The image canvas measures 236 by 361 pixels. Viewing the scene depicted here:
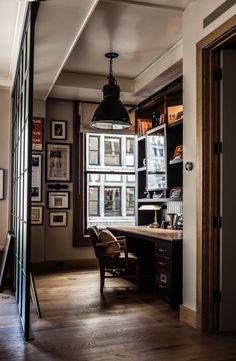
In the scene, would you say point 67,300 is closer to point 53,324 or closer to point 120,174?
point 53,324

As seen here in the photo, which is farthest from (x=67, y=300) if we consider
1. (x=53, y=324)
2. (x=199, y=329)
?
(x=199, y=329)

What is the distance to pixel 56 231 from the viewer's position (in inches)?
269

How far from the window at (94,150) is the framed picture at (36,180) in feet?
3.19

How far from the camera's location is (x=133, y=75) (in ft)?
20.6

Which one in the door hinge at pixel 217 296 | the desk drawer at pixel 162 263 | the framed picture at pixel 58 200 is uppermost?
the framed picture at pixel 58 200

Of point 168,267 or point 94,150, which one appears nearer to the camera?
point 168,267

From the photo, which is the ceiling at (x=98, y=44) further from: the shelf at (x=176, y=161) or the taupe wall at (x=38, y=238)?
the shelf at (x=176, y=161)

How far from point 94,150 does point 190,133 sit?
3615 millimetres

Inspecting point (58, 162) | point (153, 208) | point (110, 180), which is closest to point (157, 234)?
point (153, 208)

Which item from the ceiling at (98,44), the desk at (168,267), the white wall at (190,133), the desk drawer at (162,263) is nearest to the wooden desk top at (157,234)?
the desk at (168,267)

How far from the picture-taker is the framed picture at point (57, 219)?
22.3 ft

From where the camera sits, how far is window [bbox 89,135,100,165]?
23.5 feet

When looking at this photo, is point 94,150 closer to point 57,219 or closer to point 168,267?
point 57,219

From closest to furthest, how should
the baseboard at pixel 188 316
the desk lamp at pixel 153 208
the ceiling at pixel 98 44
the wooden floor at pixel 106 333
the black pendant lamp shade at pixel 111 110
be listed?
1. the wooden floor at pixel 106 333
2. the baseboard at pixel 188 316
3. the ceiling at pixel 98 44
4. the black pendant lamp shade at pixel 111 110
5. the desk lamp at pixel 153 208
